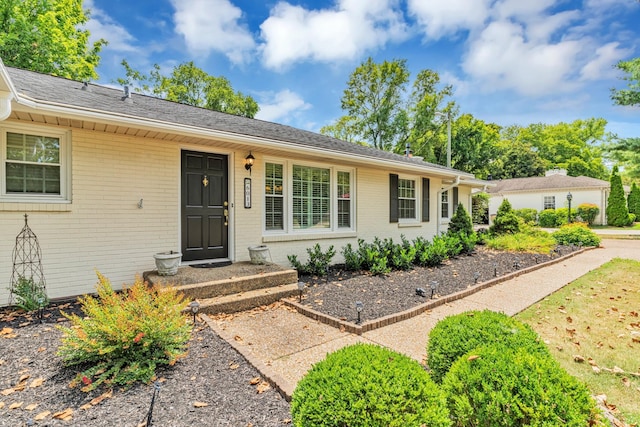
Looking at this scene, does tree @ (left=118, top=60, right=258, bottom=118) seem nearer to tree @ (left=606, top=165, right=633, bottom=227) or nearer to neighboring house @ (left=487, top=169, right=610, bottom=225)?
neighboring house @ (left=487, top=169, right=610, bottom=225)

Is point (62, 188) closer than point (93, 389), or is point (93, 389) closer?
point (93, 389)

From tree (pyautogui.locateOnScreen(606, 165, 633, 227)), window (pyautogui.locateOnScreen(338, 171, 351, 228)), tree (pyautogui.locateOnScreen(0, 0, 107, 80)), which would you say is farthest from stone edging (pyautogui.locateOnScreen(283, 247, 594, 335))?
tree (pyautogui.locateOnScreen(606, 165, 633, 227))

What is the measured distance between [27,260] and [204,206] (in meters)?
2.59

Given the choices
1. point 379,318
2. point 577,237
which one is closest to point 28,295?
point 379,318

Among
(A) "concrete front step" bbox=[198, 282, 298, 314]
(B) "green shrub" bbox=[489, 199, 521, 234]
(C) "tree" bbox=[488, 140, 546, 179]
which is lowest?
(A) "concrete front step" bbox=[198, 282, 298, 314]

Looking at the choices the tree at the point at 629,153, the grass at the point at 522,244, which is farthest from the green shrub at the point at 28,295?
the tree at the point at 629,153

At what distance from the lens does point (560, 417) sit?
155 centimetres

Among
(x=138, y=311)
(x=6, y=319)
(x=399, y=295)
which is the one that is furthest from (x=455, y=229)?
(x=6, y=319)

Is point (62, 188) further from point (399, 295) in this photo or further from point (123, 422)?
point (399, 295)

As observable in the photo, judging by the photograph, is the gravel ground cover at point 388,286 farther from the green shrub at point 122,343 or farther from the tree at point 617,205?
the tree at point 617,205

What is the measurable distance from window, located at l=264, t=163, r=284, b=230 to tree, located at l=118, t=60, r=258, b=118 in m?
19.0

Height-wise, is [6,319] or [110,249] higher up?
[110,249]

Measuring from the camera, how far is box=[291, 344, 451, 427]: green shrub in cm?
157

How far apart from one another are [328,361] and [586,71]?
719 inches
